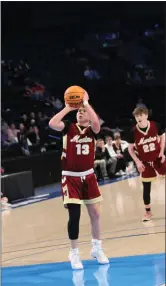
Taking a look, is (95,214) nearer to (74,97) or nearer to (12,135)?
(74,97)

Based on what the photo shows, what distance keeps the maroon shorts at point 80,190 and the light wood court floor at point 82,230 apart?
34.4 inches

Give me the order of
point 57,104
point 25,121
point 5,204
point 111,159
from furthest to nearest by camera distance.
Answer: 1. point 57,104
2. point 25,121
3. point 111,159
4. point 5,204

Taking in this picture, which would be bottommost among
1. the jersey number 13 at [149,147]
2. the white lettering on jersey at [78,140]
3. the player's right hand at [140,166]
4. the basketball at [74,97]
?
the player's right hand at [140,166]

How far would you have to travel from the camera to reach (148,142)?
820 cm

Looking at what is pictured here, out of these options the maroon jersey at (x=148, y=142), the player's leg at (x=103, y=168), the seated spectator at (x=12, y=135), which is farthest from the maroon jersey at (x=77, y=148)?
the seated spectator at (x=12, y=135)

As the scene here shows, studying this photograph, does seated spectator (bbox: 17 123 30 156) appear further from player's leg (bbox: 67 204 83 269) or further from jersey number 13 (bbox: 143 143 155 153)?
player's leg (bbox: 67 204 83 269)

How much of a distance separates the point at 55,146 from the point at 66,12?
8056 mm

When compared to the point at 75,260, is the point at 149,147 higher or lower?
higher

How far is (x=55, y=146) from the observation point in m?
14.4

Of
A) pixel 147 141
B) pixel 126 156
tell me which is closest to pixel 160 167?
pixel 147 141

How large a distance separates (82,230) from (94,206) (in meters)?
2.23

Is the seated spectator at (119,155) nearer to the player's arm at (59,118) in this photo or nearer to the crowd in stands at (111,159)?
the crowd in stands at (111,159)

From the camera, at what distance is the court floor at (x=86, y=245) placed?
5489 millimetres

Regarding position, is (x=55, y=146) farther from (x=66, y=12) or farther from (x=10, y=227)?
(x=66, y=12)
